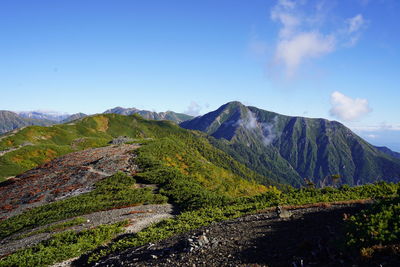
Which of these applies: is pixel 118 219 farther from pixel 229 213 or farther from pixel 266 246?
pixel 266 246

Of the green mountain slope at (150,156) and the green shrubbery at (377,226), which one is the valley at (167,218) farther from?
the green mountain slope at (150,156)

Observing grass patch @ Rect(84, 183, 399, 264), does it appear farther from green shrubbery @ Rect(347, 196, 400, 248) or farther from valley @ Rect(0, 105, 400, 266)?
green shrubbery @ Rect(347, 196, 400, 248)

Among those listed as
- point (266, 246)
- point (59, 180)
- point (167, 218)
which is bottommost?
point (59, 180)

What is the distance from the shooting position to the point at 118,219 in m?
34.3

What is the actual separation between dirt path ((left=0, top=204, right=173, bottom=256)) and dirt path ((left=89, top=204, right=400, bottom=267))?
12.4 metres

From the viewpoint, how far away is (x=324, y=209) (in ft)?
72.6

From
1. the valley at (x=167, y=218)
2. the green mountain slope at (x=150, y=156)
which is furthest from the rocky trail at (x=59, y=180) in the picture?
the green mountain slope at (x=150, y=156)

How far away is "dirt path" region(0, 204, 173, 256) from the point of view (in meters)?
29.6

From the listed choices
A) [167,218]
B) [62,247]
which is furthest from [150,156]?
[62,247]

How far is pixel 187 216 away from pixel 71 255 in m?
12.5

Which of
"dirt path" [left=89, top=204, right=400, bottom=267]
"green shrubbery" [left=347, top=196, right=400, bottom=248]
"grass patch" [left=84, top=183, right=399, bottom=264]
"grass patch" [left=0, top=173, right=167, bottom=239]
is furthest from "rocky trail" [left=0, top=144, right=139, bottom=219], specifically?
"green shrubbery" [left=347, top=196, right=400, bottom=248]

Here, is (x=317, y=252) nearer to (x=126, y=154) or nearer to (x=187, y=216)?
(x=187, y=216)

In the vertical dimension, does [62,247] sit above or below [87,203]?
above

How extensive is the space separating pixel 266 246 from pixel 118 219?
76.9 feet
